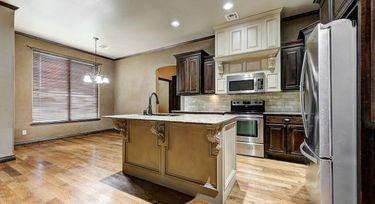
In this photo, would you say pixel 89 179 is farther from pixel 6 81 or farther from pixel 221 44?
pixel 221 44

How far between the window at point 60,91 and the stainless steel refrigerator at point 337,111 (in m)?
6.34

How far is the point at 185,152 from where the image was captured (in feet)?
7.35

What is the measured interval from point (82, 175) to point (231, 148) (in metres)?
2.32

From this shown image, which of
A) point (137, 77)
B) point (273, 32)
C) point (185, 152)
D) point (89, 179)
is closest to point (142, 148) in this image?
point (185, 152)

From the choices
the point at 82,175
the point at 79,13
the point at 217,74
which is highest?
Answer: the point at 79,13

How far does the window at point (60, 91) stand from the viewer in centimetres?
501

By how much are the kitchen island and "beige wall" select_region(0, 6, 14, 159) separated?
2.43 m

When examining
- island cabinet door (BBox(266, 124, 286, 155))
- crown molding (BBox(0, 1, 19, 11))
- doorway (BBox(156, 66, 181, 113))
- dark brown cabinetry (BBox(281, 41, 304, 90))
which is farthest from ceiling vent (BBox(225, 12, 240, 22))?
doorway (BBox(156, 66, 181, 113))

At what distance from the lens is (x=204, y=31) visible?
4566mm

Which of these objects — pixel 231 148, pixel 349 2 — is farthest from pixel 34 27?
pixel 349 2

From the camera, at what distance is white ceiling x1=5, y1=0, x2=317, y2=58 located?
3283 mm

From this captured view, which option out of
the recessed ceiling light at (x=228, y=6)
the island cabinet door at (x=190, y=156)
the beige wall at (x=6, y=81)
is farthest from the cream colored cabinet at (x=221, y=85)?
the beige wall at (x=6, y=81)

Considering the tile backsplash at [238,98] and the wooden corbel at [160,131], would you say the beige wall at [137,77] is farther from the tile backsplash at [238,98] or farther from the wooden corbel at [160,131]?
the wooden corbel at [160,131]

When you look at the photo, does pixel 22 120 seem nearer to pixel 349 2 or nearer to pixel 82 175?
pixel 82 175
